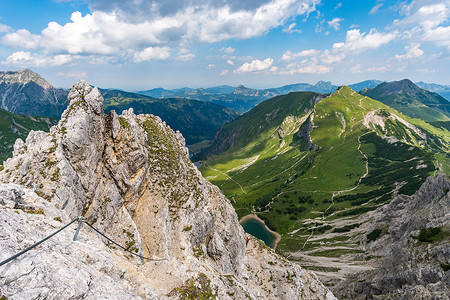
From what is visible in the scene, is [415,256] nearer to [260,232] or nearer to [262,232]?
[262,232]

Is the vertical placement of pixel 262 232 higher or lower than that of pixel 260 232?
higher

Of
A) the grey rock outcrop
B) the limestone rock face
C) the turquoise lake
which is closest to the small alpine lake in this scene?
the turquoise lake

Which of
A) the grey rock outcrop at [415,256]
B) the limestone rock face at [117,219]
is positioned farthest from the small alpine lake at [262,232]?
the limestone rock face at [117,219]

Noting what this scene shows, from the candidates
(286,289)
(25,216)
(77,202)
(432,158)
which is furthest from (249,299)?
(432,158)

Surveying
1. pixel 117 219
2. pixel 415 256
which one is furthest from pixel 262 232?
pixel 117 219

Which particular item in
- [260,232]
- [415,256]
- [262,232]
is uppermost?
[415,256]

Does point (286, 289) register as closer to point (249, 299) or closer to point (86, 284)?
point (249, 299)

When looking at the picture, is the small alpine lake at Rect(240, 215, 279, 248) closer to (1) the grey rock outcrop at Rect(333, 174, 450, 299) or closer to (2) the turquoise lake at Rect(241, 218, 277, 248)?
(2) the turquoise lake at Rect(241, 218, 277, 248)
